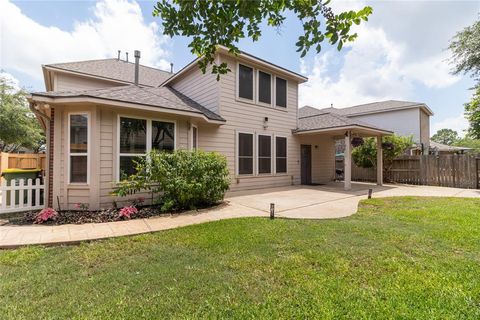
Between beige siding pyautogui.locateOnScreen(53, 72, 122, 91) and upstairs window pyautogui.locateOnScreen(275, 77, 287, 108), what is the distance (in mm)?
8689

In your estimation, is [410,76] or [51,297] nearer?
[51,297]

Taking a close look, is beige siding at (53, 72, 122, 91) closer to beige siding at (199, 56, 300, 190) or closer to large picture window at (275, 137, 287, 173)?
beige siding at (199, 56, 300, 190)

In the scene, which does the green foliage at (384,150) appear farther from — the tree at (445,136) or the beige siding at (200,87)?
the tree at (445,136)

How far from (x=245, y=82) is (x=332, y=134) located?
602cm

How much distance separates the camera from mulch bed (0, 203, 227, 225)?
5.34 metres

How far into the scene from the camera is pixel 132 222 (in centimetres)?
537

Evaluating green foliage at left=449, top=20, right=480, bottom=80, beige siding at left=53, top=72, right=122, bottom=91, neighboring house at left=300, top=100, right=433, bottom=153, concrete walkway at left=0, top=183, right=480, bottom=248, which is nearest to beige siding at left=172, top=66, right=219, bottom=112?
beige siding at left=53, top=72, right=122, bottom=91

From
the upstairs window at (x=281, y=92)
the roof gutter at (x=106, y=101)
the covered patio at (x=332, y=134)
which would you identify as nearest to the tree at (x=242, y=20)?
the roof gutter at (x=106, y=101)

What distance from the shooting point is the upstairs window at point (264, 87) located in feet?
35.0

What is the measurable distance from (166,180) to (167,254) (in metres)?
2.95

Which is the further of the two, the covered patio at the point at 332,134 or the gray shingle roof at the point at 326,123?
the gray shingle roof at the point at 326,123

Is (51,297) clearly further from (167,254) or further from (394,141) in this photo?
(394,141)

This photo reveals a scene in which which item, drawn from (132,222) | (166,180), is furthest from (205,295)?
(166,180)

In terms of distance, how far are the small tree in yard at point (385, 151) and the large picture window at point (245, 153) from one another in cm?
794
